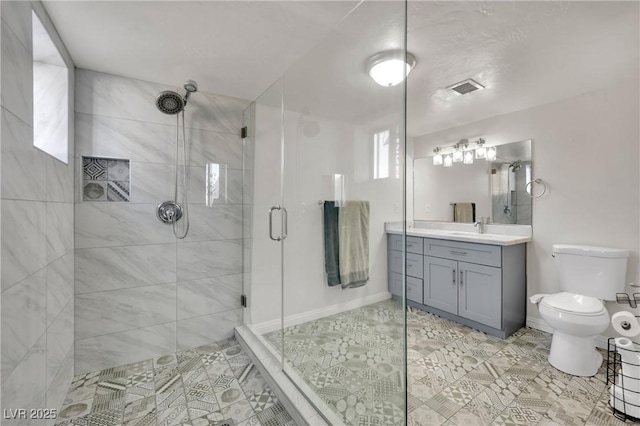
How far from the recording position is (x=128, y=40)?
A: 1.52 metres

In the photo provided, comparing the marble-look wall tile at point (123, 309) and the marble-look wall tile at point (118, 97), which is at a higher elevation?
the marble-look wall tile at point (118, 97)

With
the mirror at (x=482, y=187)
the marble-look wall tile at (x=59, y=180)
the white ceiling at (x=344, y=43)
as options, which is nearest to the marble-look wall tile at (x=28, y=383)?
the marble-look wall tile at (x=59, y=180)

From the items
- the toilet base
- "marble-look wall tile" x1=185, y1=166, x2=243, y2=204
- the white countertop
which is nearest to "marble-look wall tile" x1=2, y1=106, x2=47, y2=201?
"marble-look wall tile" x1=185, y1=166, x2=243, y2=204

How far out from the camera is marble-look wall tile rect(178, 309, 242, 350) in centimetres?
213

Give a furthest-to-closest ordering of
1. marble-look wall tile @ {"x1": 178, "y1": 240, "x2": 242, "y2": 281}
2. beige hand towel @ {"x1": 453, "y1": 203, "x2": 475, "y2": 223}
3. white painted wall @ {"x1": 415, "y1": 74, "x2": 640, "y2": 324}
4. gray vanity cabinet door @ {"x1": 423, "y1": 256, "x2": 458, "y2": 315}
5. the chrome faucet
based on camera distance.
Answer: beige hand towel @ {"x1": 453, "y1": 203, "x2": 475, "y2": 223} → the chrome faucet → gray vanity cabinet door @ {"x1": 423, "y1": 256, "x2": 458, "y2": 315} → marble-look wall tile @ {"x1": 178, "y1": 240, "x2": 242, "y2": 281} → white painted wall @ {"x1": 415, "y1": 74, "x2": 640, "y2": 324}

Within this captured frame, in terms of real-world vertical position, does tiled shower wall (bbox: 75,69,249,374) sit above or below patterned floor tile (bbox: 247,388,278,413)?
above

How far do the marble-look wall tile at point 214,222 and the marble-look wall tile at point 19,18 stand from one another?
1.24 metres

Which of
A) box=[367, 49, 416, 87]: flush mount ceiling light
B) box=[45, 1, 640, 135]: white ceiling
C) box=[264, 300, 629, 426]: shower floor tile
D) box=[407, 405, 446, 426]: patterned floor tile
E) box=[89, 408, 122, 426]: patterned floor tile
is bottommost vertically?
box=[89, 408, 122, 426]: patterned floor tile

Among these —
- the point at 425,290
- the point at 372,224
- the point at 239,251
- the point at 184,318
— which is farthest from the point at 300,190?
the point at 425,290

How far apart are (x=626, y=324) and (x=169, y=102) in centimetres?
320

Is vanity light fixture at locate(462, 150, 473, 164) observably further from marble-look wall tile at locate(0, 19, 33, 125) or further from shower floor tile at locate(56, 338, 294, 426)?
marble-look wall tile at locate(0, 19, 33, 125)

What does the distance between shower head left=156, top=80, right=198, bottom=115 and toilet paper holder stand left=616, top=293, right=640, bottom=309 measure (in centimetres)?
322

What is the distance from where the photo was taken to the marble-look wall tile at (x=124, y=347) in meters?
1.83

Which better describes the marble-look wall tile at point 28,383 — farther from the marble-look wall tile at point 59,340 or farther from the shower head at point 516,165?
the shower head at point 516,165
